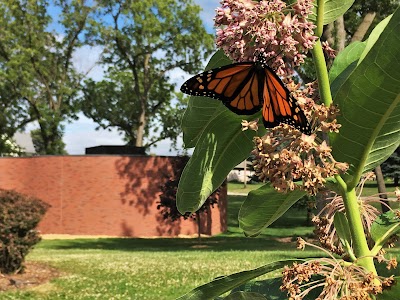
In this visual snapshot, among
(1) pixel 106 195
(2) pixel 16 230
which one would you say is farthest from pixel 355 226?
(1) pixel 106 195

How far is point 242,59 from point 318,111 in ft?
0.52

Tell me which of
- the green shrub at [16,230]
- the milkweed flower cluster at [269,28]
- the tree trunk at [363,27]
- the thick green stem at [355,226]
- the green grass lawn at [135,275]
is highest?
the tree trunk at [363,27]

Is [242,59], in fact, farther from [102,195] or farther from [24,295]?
[102,195]

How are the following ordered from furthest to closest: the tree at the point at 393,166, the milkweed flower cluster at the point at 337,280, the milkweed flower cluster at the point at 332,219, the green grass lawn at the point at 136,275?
the tree at the point at 393,166
the green grass lawn at the point at 136,275
the milkweed flower cluster at the point at 332,219
the milkweed flower cluster at the point at 337,280

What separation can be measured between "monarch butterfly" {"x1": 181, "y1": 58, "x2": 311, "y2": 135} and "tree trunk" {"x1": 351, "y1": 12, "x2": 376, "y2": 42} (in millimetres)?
14762

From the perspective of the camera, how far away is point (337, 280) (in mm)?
785

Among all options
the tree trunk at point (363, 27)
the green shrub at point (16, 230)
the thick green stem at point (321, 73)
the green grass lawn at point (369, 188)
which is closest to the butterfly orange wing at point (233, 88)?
the thick green stem at point (321, 73)

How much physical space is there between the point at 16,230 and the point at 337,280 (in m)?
11.1

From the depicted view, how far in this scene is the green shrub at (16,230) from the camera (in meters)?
10.8

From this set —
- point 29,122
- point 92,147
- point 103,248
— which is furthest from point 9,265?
point 29,122

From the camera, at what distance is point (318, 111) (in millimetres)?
811

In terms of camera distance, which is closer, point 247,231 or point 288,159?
point 288,159

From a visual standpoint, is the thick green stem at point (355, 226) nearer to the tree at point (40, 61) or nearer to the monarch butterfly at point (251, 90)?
the monarch butterfly at point (251, 90)

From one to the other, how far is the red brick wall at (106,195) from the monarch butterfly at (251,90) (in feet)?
74.1
